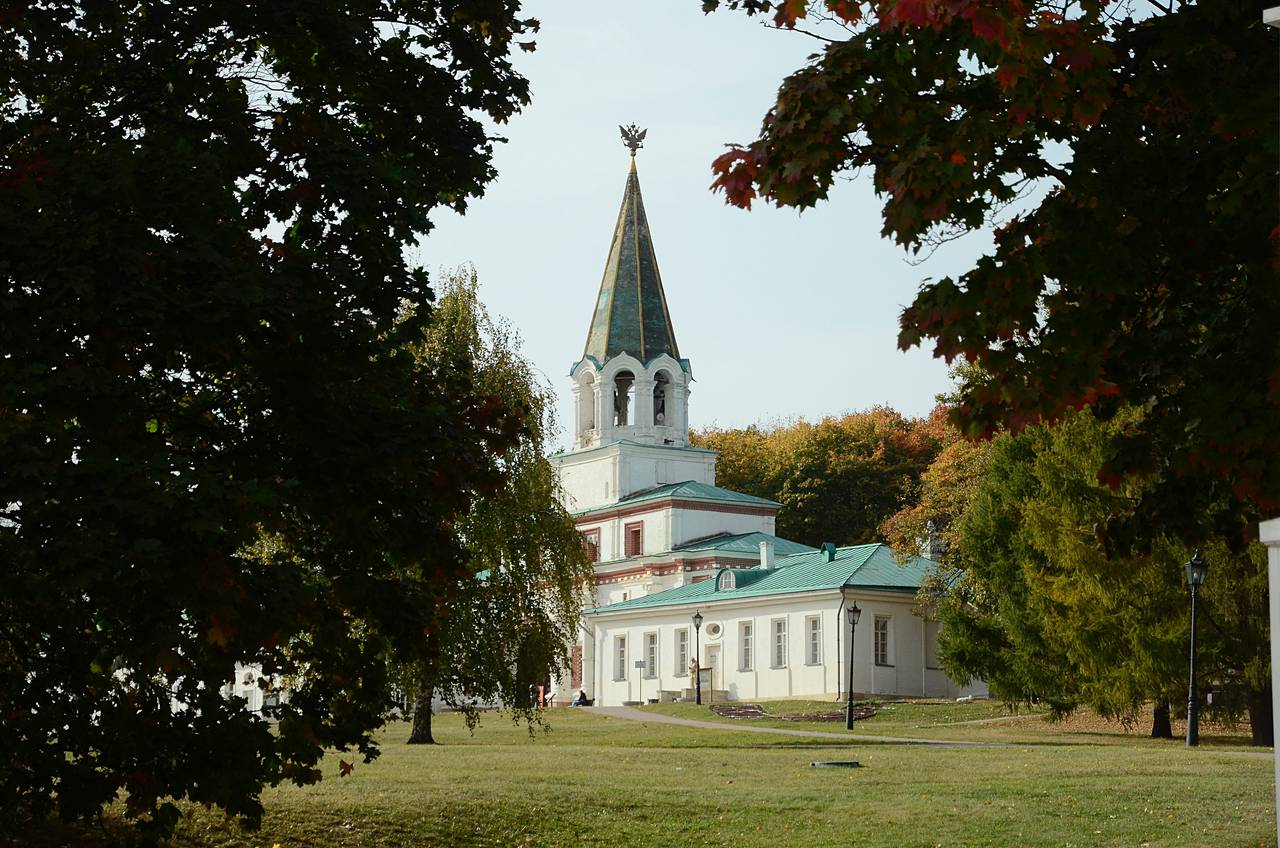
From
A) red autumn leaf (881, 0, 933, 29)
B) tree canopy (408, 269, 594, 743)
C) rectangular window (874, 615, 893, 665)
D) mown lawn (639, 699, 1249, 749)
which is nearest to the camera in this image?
red autumn leaf (881, 0, 933, 29)

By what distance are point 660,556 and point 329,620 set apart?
56132 mm

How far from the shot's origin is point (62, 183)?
29.5 ft

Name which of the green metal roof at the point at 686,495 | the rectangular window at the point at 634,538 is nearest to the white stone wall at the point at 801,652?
the green metal roof at the point at 686,495

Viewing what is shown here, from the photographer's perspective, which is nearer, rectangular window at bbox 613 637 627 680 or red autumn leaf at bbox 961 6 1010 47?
red autumn leaf at bbox 961 6 1010 47

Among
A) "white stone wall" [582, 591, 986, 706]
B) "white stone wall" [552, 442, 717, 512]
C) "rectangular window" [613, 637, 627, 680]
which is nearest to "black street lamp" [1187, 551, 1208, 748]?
"white stone wall" [582, 591, 986, 706]

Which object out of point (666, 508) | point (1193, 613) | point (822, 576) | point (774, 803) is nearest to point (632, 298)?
point (666, 508)

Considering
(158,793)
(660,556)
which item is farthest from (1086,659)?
(660,556)

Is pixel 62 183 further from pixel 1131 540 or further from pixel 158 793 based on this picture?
pixel 1131 540

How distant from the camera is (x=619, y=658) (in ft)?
204

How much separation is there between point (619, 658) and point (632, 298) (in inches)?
641

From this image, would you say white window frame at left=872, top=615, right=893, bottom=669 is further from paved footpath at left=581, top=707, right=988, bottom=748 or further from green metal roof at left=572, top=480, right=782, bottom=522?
green metal roof at left=572, top=480, right=782, bottom=522

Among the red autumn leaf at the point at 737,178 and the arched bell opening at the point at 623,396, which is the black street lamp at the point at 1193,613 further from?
the arched bell opening at the point at 623,396

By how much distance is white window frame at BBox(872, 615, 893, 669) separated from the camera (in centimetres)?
5247

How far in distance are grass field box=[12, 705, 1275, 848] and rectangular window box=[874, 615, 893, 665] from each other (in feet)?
94.2
